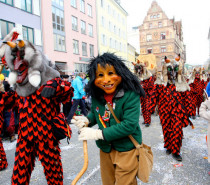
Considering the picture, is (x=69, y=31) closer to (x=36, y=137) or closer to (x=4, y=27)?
(x=4, y=27)

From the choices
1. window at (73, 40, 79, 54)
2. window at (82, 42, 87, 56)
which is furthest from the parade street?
window at (82, 42, 87, 56)

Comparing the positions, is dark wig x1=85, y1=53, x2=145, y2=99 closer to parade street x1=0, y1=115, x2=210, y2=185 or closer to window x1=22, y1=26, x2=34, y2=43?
parade street x1=0, y1=115, x2=210, y2=185

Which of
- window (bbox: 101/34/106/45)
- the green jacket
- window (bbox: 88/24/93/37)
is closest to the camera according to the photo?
the green jacket

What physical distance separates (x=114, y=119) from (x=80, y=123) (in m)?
0.33

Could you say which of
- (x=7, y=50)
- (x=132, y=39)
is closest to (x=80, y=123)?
(x=7, y=50)

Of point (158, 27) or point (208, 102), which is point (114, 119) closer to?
point (208, 102)

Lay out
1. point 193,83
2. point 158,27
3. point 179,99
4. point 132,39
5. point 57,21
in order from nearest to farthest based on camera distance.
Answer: point 179,99 → point 193,83 → point 57,21 → point 158,27 → point 132,39

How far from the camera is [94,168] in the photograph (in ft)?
10.9

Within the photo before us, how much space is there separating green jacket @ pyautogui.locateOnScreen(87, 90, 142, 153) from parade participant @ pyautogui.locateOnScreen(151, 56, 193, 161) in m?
1.97

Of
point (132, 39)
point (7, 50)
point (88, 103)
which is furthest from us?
point (132, 39)

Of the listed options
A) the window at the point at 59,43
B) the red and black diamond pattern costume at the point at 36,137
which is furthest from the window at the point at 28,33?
the red and black diamond pattern costume at the point at 36,137

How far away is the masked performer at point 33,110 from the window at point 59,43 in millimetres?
15926

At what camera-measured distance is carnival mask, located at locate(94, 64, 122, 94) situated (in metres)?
1.86

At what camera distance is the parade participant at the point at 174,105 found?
3604 millimetres
